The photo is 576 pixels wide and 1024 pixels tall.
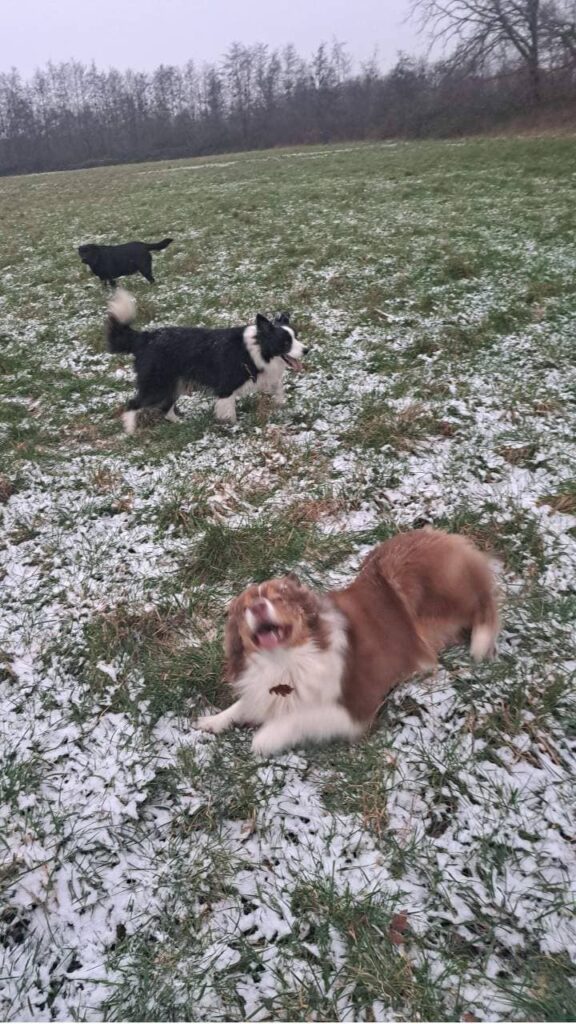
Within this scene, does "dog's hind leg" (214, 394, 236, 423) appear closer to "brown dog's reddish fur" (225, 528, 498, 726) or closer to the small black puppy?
"brown dog's reddish fur" (225, 528, 498, 726)

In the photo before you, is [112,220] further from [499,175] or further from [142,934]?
[142,934]

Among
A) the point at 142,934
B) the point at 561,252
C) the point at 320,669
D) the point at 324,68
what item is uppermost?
the point at 324,68

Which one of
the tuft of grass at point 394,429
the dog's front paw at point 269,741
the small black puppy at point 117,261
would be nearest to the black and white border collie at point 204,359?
the tuft of grass at point 394,429

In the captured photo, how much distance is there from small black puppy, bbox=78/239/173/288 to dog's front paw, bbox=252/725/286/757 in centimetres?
Result: 820

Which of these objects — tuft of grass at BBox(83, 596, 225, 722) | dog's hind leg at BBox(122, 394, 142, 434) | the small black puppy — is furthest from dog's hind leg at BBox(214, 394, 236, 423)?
the small black puppy

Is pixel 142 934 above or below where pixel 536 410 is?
below

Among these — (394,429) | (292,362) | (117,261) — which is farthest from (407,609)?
(117,261)

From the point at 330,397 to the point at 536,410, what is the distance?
1.75 m

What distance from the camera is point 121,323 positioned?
492 centimetres

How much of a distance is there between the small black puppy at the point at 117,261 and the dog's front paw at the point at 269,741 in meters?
8.20

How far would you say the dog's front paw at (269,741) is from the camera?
7.42ft

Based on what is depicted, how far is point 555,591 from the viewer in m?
2.95

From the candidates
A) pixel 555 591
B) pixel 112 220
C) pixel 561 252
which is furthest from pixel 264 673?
pixel 112 220

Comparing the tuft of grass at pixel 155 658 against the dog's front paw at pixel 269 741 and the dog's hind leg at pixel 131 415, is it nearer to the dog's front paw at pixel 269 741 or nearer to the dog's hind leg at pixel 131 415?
the dog's front paw at pixel 269 741
